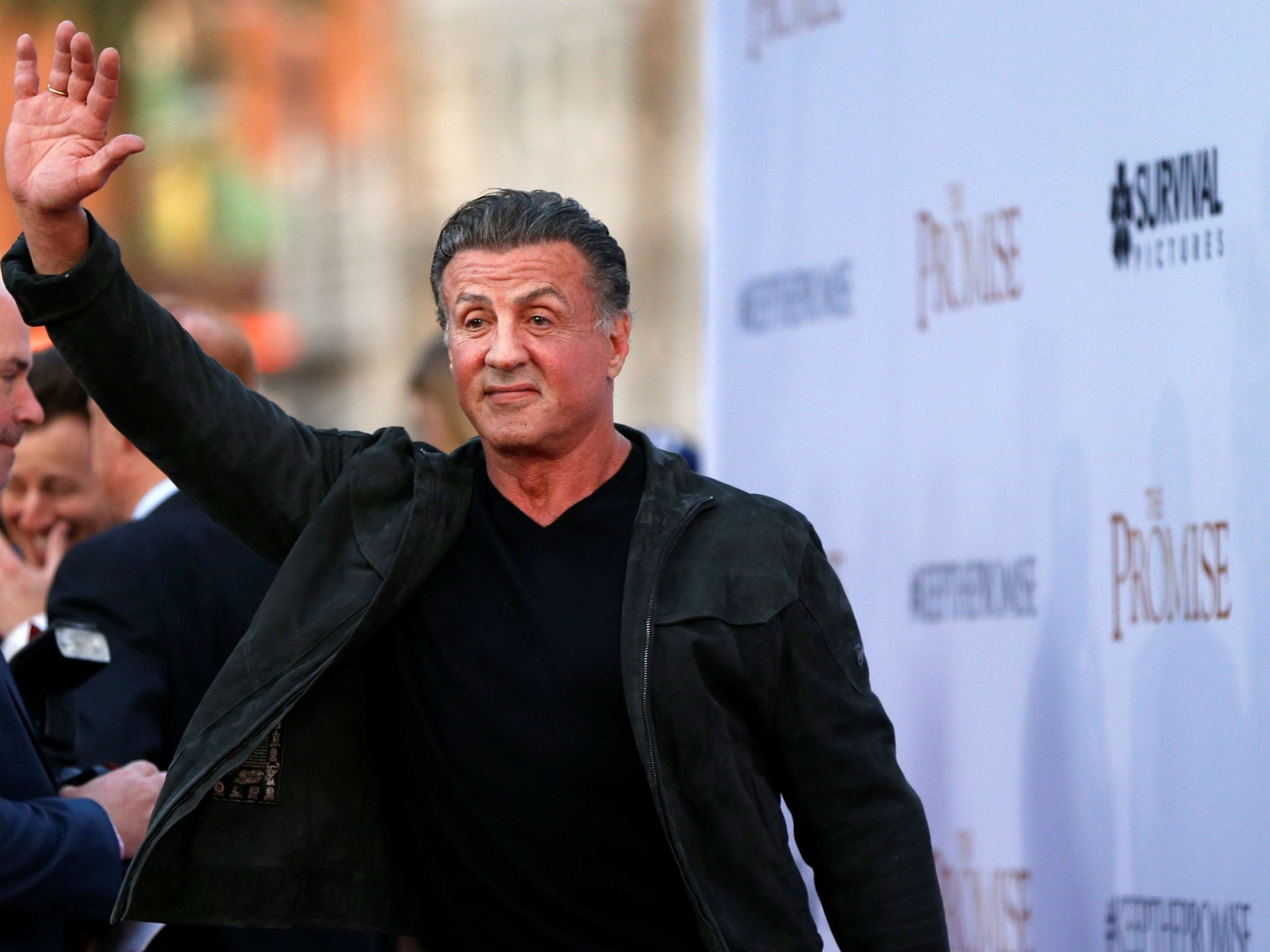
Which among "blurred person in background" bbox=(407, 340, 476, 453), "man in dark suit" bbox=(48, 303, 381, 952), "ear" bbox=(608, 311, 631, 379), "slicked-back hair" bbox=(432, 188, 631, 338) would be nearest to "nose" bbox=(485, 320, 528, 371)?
"slicked-back hair" bbox=(432, 188, 631, 338)

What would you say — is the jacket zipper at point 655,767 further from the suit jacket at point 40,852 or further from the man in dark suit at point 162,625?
the man in dark suit at point 162,625

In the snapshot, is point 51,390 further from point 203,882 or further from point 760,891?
point 760,891

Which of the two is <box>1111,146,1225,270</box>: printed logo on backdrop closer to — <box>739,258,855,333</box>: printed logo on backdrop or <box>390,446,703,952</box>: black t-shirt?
<box>739,258,855,333</box>: printed logo on backdrop

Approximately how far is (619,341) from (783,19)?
2054 mm

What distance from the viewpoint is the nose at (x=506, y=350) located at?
3354 millimetres

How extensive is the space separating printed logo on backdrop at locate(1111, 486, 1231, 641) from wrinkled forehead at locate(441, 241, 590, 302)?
128 centimetres

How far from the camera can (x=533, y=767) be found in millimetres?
3281

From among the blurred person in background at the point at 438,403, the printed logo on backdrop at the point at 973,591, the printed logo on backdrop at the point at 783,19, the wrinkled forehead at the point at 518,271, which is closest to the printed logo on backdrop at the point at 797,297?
the printed logo on backdrop at the point at 783,19

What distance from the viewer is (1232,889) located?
11.9 feet

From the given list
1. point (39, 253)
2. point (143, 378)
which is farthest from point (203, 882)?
point (39, 253)

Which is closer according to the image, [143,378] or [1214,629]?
[143,378]

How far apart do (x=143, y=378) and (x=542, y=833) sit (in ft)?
3.38

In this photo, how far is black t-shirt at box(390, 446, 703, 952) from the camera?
10.7 ft

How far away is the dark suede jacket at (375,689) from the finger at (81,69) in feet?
0.81
